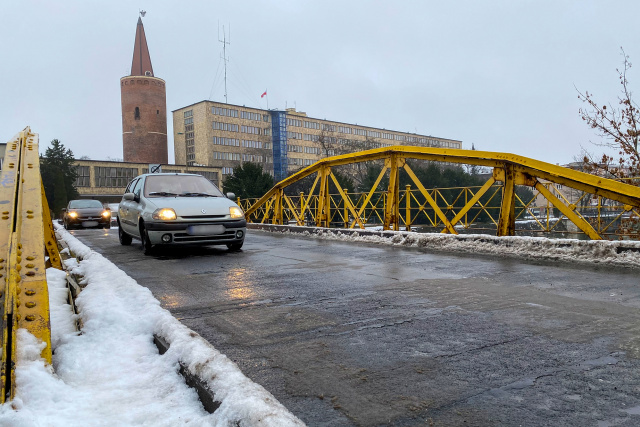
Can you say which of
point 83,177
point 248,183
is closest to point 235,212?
point 248,183

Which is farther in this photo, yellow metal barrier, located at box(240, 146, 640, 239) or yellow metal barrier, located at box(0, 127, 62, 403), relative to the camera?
yellow metal barrier, located at box(240, 146, 640, 239)

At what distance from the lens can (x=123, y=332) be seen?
338 centimetres

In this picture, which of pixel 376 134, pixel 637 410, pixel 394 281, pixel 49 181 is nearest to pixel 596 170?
pixel 394 281

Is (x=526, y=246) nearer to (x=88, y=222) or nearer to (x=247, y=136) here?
(x=88, y=222)

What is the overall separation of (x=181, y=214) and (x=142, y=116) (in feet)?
253

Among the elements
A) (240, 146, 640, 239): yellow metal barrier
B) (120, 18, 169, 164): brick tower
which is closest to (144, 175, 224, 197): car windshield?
(240, 146, 640, 239): yellow metal barrier

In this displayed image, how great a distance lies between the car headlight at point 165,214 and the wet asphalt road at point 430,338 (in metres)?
2.10

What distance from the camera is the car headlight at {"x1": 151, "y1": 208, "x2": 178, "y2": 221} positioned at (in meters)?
8.64

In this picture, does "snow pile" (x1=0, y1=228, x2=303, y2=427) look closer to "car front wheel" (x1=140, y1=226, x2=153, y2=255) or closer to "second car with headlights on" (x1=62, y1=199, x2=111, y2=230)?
"car front wheel" (x1=140, y1=226, x2=153, y2=255)

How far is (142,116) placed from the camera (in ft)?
262

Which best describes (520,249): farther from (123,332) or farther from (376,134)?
(376,134)

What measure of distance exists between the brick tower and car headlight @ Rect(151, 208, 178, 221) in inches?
2991

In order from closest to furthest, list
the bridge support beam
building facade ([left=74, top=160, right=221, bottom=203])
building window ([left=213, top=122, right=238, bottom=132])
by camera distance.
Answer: the bridge support beam
building facade ([left=74, top=160, right=221, bottom=203])
building window ([left=213, top=122, right=238, bottom=132])

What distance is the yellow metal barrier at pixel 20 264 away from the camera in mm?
2321
